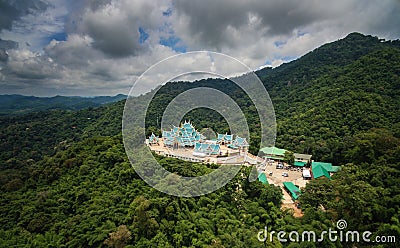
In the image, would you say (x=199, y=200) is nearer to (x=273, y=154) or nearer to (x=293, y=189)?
(x=293, y=189)

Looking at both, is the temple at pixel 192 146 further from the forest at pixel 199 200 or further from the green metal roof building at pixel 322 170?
the green metal roof building at pixel 322 170

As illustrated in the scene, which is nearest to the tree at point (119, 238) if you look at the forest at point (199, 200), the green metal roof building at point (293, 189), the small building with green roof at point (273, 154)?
the forest at point (199, 200)

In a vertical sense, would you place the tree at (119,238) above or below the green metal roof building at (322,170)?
below

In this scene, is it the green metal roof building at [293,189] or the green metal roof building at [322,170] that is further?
the green metal roof building at [322,170]

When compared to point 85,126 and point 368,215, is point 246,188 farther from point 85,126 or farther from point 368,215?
point 85,126
